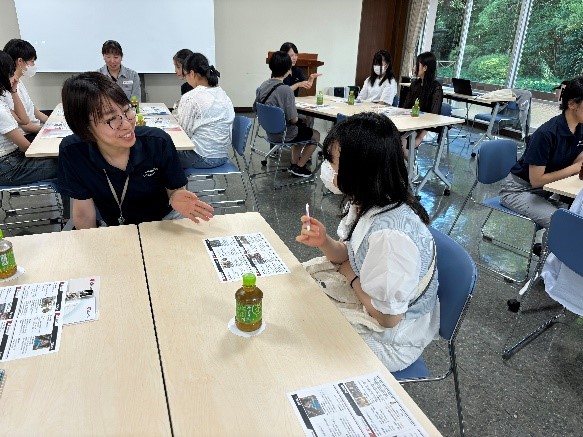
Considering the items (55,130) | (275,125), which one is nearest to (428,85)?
(275,125)

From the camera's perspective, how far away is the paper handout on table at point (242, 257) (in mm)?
1289

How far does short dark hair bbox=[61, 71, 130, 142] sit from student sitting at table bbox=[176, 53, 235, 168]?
1.49 meters

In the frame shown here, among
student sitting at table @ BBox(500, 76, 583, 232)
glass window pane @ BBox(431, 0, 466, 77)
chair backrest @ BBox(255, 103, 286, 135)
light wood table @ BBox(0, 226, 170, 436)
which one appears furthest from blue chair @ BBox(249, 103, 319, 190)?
glass window pane @ BBox(431, 0, 466, 77)

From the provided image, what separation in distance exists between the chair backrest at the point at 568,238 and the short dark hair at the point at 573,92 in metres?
1.06

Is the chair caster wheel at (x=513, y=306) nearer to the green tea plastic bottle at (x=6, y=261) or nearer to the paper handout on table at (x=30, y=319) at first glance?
the paper handout on table at (x=30, y=319)

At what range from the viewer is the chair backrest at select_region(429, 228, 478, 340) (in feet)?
4.04

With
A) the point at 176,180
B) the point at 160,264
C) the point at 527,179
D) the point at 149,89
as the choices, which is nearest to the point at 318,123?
the point at 149,89

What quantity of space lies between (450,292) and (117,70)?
4428 mm

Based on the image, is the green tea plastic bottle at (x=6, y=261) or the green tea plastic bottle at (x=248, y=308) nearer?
the green tea plastic bottle at (x=248, y=308)

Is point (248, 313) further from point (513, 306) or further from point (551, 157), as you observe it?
point (551, 157)

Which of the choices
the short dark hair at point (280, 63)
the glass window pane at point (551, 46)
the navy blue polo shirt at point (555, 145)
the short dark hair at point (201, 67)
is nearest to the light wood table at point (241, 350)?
the navy blue polo shirt at point (555, 145)

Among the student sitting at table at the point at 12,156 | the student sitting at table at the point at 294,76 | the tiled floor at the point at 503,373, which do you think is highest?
the student sitting at table at the point at 294,76

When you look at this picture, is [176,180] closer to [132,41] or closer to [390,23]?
[132,41]

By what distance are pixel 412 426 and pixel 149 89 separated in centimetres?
690
